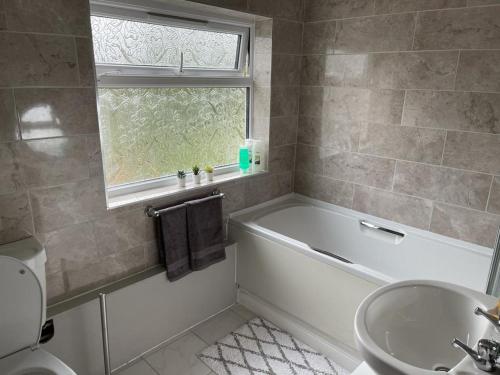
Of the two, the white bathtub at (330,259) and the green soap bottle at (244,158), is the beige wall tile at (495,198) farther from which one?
the green soap bottle at (244,158)

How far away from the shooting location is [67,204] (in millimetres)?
1751

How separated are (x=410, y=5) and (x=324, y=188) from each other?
51.2 inches

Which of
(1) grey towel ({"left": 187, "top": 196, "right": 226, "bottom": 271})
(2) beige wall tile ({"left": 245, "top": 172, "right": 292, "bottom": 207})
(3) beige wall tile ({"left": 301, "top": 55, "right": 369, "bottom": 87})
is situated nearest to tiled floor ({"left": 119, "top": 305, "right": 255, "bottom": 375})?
(1) grey towel ({"left": 187, "top": 196, "right": 226, "bottom": 271})

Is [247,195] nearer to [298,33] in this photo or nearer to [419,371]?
[298,33]

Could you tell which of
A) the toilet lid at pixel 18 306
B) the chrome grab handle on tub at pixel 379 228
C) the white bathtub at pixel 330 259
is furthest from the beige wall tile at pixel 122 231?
the chrome grab handle on tub at pixel 379 228

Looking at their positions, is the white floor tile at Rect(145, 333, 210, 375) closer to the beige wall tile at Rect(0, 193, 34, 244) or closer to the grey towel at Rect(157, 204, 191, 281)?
the grey towel at Rect(157, 204, 191, 281)

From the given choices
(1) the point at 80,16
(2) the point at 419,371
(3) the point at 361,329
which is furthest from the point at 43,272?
(2) the point at 419,371

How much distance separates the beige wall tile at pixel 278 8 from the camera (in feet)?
7.72

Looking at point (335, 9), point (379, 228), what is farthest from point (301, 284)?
point (335, 9)

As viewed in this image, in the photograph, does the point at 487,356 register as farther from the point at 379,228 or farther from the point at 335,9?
the point at 335,9

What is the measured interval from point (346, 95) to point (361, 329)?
1815 mm

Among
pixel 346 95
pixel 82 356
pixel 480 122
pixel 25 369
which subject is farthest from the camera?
pixel 346 95

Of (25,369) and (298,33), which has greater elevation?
(298,33)

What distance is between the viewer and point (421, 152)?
2.28 meters
